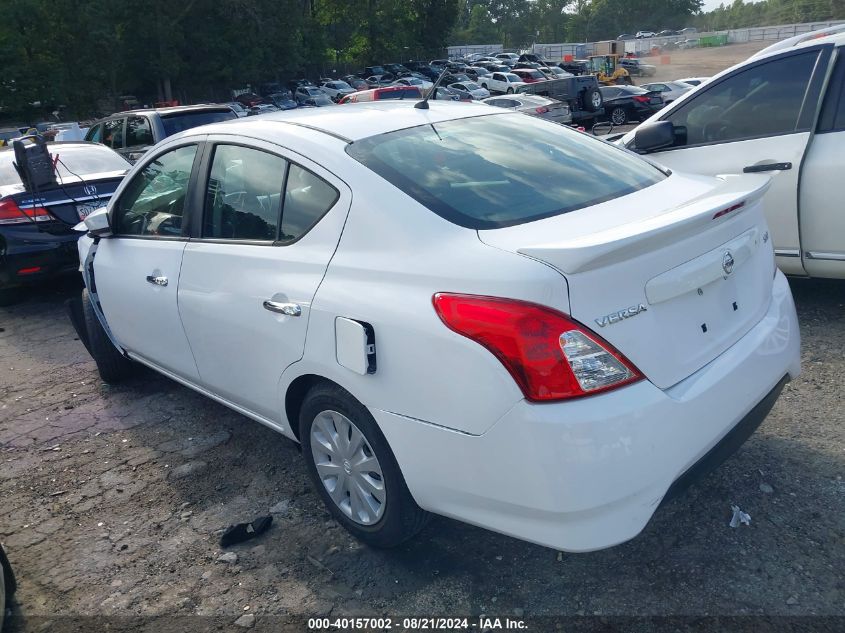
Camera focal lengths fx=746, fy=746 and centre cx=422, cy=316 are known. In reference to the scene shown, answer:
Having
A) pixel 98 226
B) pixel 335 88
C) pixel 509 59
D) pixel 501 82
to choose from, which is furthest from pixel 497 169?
pixel 509 59

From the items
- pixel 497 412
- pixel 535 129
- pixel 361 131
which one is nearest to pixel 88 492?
pixel 361 131

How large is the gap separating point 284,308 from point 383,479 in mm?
778

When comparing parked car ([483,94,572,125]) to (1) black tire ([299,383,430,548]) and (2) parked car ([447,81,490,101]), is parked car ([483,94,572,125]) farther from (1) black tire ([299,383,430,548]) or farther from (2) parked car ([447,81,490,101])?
(1) black tire ([299,383,430,548])

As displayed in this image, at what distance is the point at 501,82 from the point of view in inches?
1686

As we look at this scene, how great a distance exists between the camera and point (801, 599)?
249 centimetres

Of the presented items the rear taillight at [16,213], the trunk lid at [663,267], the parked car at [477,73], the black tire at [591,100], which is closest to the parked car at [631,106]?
the black tire at [591,100]

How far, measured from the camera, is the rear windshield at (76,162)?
742cm

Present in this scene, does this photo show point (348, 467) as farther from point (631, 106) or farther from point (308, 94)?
point (308, 94)

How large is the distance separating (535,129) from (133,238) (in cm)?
226

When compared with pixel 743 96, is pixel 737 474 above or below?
below

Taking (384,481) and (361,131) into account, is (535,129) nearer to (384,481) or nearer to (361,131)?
(361,131)

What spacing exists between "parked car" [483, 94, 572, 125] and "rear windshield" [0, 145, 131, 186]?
49.2ft

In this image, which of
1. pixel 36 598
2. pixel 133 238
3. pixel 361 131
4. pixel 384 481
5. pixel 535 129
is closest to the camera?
pixel 384 481

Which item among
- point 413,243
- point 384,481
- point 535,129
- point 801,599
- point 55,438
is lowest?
point 55,438
